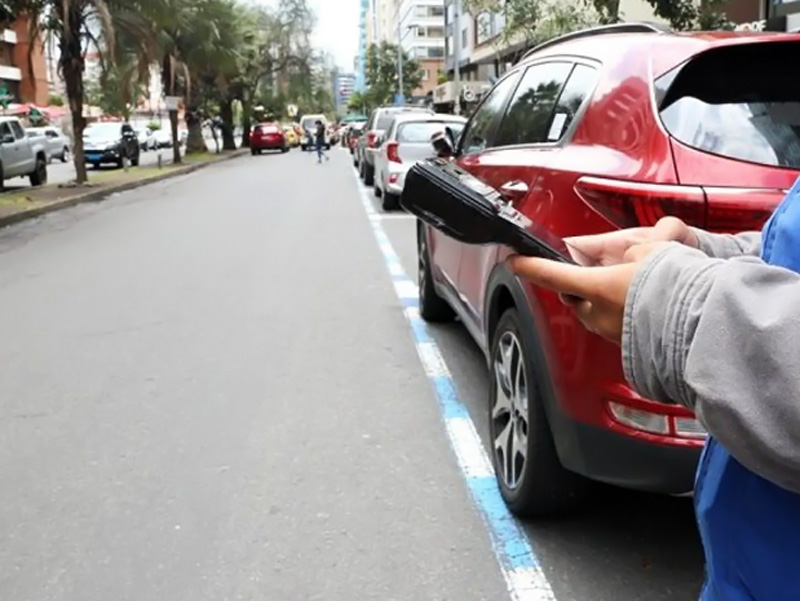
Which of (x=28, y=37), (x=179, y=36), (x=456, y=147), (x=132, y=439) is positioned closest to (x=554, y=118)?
(x=456, y=147)

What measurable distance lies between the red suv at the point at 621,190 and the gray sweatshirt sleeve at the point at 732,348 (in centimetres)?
171

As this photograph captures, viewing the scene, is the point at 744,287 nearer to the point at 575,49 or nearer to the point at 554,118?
the point at 554,118

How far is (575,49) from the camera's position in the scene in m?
4.04

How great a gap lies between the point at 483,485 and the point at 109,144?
106 feet

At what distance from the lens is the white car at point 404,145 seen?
15444 millimetres

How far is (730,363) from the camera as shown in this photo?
1.08 m

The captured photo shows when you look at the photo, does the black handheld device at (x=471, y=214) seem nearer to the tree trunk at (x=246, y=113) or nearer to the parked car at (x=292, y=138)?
the tree trunk at (x=246, y=113)

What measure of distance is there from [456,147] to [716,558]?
4654mm

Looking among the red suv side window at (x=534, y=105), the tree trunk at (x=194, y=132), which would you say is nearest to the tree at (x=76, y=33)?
the red suv side window at (x=534, y=105)

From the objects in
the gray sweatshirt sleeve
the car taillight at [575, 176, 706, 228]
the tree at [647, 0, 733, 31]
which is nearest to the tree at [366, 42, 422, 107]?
the tree at [647, 0, 733, 31]

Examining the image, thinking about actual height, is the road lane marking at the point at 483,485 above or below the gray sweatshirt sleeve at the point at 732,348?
below

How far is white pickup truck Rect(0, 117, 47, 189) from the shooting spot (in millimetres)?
21312

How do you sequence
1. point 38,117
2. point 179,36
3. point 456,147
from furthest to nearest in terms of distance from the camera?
point 38,117, point 179,36, point 456,147

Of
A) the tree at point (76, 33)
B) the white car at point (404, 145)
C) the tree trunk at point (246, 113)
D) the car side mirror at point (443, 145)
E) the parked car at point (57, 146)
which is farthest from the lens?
the tree trunk at point (246, 113)
